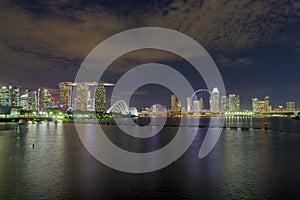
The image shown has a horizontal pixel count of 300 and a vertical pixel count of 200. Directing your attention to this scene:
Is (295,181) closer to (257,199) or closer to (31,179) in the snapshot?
(257,199)

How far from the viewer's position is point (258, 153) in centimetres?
3522

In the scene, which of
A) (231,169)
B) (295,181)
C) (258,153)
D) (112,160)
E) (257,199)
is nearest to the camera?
(257,199)

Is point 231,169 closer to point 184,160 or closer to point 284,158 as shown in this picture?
point 184,160

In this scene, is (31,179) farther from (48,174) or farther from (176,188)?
(176,188)

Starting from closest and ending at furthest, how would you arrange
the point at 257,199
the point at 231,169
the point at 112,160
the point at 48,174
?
the point at 257,199 → the point at 48,174 → the point at 231,169 → the point at 112,160

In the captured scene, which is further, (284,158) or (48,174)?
(284,158)

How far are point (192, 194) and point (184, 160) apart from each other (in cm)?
1284

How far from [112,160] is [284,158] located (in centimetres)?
1902

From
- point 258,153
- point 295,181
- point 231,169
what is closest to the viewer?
point 295,181

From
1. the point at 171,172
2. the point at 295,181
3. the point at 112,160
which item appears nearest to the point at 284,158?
the point at 295,181

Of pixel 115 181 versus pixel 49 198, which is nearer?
pixel 49 198

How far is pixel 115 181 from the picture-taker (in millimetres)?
20844

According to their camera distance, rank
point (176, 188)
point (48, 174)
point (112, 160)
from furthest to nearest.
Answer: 1. point (112, 160)
2. point (48, 174)
3. point (176, 188)

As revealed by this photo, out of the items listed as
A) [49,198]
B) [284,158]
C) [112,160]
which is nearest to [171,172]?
[112,160]
